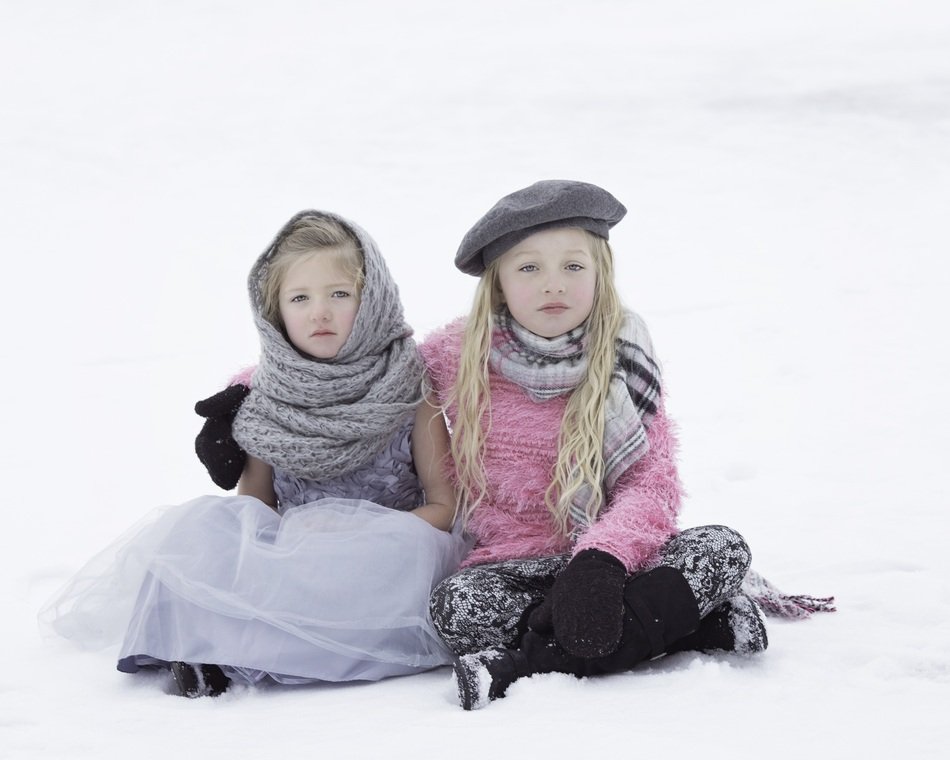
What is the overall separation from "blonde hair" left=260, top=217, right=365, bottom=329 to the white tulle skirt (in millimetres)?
448

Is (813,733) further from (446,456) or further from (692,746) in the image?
(446,456)

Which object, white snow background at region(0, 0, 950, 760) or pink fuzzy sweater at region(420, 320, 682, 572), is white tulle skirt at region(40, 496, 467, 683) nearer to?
white snow background at region(0, 0, 950, 760)

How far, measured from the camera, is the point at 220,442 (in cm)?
245

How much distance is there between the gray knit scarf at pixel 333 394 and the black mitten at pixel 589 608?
0.56 meters

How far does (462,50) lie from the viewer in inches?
415

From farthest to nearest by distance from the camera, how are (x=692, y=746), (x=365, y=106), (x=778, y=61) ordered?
(x=778, y=61) < (x=365, y=106) < (x=692, y=746)

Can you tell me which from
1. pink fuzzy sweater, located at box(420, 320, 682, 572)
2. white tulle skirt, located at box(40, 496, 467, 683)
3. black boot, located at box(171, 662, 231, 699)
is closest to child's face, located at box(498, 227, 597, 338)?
pink fuzzy sweater, located at box(420, 320, 682, 572)

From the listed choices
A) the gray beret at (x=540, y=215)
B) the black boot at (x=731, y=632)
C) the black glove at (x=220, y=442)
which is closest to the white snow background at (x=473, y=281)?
the black boot at (x=731, y=632)

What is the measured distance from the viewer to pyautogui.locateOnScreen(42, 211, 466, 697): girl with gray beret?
212cm

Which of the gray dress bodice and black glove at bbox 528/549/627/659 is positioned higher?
the gray dress bodice

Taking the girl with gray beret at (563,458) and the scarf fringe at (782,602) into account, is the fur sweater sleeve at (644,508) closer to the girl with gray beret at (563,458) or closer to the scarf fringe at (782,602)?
the girl with gray beret at (563,458)

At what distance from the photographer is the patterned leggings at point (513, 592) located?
2115 millimetres

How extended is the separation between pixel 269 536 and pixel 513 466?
520mm

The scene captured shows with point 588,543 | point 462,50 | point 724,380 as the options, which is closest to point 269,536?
point 588,543
